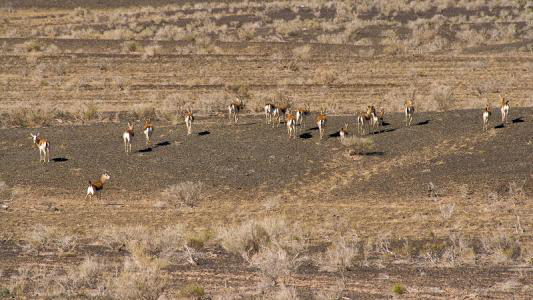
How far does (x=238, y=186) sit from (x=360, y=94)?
66.5 ft

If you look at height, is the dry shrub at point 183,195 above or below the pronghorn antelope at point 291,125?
below

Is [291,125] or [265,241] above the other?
[291,125]

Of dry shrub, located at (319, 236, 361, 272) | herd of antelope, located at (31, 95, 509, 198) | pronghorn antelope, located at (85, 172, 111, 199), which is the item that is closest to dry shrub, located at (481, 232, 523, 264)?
dry shrub, located at (319, 236, 361, 272)

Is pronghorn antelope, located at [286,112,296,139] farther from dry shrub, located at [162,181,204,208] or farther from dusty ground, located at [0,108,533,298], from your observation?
dry shrub, located at [162,181,204,208]

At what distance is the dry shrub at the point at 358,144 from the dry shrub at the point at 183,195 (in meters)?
6.20

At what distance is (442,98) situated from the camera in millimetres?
40844

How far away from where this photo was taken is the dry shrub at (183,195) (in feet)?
84.5

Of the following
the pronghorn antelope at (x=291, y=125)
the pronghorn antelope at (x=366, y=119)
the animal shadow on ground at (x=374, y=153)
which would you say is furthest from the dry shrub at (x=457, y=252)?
the pronghorn antelope at (x=366, y=119)

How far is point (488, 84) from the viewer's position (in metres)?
47.2

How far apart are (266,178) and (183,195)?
11.2ft

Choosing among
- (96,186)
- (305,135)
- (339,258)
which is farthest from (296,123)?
(339,258)

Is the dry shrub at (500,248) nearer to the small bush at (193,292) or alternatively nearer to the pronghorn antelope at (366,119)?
the small bush at (193,292)

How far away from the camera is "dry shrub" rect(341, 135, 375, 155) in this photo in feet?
98.3

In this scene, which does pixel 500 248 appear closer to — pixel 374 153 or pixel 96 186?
pixel 374 153
